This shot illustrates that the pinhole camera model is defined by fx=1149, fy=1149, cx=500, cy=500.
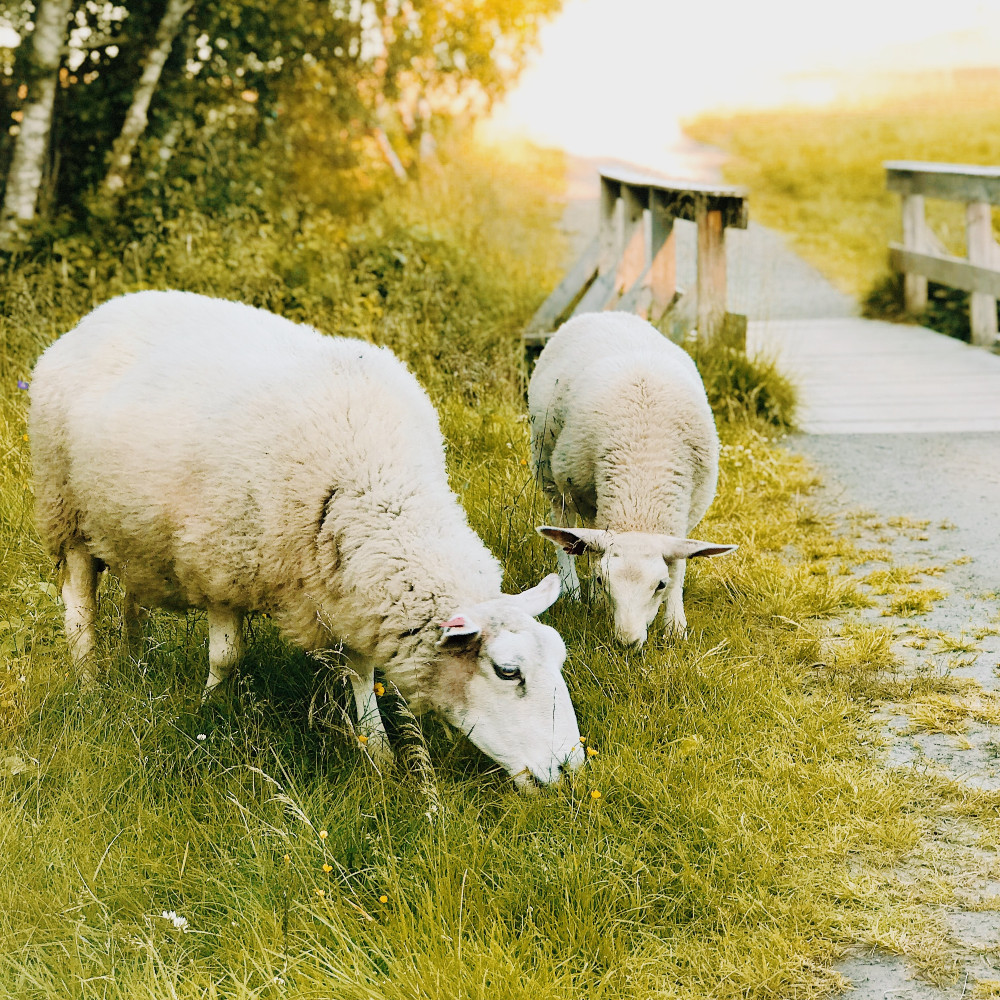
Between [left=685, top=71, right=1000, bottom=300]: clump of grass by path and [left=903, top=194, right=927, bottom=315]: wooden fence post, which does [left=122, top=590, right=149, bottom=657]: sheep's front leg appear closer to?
[left=903, top=194, right=927, bottom=315]: wooden fence post

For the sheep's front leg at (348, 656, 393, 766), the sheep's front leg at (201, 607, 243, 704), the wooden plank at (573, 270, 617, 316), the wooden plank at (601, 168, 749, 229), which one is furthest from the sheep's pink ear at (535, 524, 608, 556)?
the wooden plank at (573, 270, 617, 316)

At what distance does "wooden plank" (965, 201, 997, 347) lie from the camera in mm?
9430

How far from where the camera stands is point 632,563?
161 inches

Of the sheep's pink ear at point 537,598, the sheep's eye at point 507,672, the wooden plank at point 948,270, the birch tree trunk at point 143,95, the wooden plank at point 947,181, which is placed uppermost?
the birch tree trunk at point 143,95

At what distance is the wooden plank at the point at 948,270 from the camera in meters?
9.14

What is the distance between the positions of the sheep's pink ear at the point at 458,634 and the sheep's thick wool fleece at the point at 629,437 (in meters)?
1.31

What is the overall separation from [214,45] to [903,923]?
30.3ft

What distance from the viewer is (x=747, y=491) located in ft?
19.7

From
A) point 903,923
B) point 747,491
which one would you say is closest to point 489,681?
point 903,923

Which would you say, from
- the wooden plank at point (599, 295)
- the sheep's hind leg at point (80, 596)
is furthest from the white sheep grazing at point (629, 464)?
the wooden plank at point (599, 295)

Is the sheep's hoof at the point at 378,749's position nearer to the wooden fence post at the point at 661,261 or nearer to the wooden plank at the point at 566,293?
the wooden fence post at the point at 661,261

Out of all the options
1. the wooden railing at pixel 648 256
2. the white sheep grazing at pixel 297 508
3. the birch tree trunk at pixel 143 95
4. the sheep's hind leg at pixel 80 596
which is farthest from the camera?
the birch tree trunk at pixel 143 95

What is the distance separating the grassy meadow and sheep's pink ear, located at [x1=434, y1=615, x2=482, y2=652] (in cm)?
30

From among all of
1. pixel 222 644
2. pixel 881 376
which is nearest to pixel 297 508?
pixel 222 644
